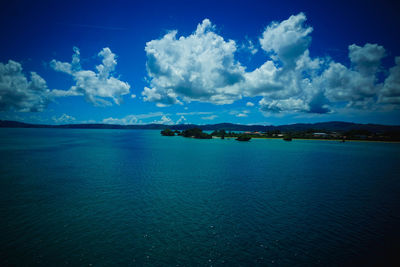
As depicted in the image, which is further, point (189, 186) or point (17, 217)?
point (189, 186)

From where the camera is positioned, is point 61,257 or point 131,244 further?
point 131,244

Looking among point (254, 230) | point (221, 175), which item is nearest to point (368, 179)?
point (221, 175)

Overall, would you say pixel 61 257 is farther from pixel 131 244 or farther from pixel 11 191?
pixel 11 191

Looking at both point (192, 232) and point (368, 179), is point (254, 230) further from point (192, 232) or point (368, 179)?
point (368, 179)

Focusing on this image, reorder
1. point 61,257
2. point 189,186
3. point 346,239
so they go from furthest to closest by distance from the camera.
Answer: point 189,186
point 346,239
point 61,257

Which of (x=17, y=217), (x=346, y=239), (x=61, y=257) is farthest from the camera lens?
(x=17, y=217)

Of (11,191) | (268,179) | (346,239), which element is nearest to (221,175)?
(268,179)

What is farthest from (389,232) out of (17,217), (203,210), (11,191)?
(11,191)

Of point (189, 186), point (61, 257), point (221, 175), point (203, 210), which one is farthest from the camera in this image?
point (221, 175)

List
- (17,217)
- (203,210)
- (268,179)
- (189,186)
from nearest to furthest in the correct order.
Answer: (17,217)
(203,210)
(189,186)
(268,179)
